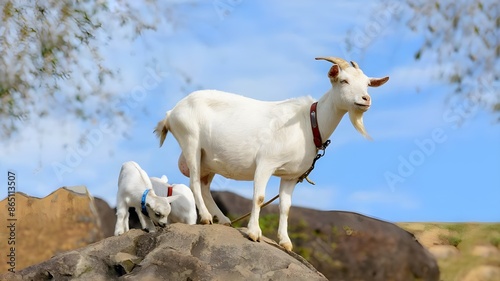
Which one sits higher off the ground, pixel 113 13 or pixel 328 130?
pixel 113 13

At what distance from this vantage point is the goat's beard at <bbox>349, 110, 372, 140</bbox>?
313 inches

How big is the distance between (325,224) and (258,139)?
13.3 ft

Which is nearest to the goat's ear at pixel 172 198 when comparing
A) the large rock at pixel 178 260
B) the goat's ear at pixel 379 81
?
the large rock at pixel 178 260

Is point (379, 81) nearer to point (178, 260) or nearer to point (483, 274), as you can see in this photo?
point (178, 260)

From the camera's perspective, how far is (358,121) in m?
7.96

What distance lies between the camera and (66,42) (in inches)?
389

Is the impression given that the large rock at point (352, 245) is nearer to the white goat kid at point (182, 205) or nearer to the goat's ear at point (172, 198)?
the white goat kid at point (182, 205)

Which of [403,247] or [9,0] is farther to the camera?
→ [403,247]

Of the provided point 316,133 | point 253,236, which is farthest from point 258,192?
point 316,133

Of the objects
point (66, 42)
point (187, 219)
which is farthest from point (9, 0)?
point (187, 219)

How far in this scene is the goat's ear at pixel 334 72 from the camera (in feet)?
25.7

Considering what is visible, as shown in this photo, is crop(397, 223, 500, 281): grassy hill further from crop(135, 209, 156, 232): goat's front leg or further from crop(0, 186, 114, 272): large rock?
crop(135, 209, 156, 232): goat's front leg

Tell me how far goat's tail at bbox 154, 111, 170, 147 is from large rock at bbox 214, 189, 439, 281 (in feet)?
10.5

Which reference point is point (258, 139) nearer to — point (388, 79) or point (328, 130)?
point (328, 130)
